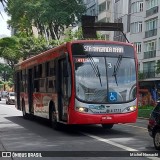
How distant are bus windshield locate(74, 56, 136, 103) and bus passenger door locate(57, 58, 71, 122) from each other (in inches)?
Result: 20.2

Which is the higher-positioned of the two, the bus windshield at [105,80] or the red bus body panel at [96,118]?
the bus windshield at [105,80]

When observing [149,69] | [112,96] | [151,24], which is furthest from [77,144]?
[151,24]

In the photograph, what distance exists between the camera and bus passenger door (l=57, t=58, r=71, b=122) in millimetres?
15836

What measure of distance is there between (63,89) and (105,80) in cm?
167

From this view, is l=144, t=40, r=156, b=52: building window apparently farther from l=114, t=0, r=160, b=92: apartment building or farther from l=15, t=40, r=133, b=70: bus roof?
l=15, t=40, r=133, b=70: bus roof

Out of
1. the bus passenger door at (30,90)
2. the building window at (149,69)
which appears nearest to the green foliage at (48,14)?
the building window at (149,69)

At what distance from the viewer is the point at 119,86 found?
15.7m

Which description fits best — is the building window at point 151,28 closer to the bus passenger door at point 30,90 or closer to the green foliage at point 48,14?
the green foliage at point 48,14

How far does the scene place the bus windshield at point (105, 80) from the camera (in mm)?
15461

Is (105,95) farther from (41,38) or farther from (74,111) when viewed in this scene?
(41,38)

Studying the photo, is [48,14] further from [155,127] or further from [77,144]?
[155,127]

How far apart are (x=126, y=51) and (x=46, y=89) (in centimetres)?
422

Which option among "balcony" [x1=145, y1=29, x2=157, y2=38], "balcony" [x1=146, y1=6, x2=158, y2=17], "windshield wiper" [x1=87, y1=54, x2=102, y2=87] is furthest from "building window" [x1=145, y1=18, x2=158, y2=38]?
"windshield wiper" [x1=87, y1=54, x2=102, y2=87]

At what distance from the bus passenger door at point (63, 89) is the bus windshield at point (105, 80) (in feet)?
1.69
